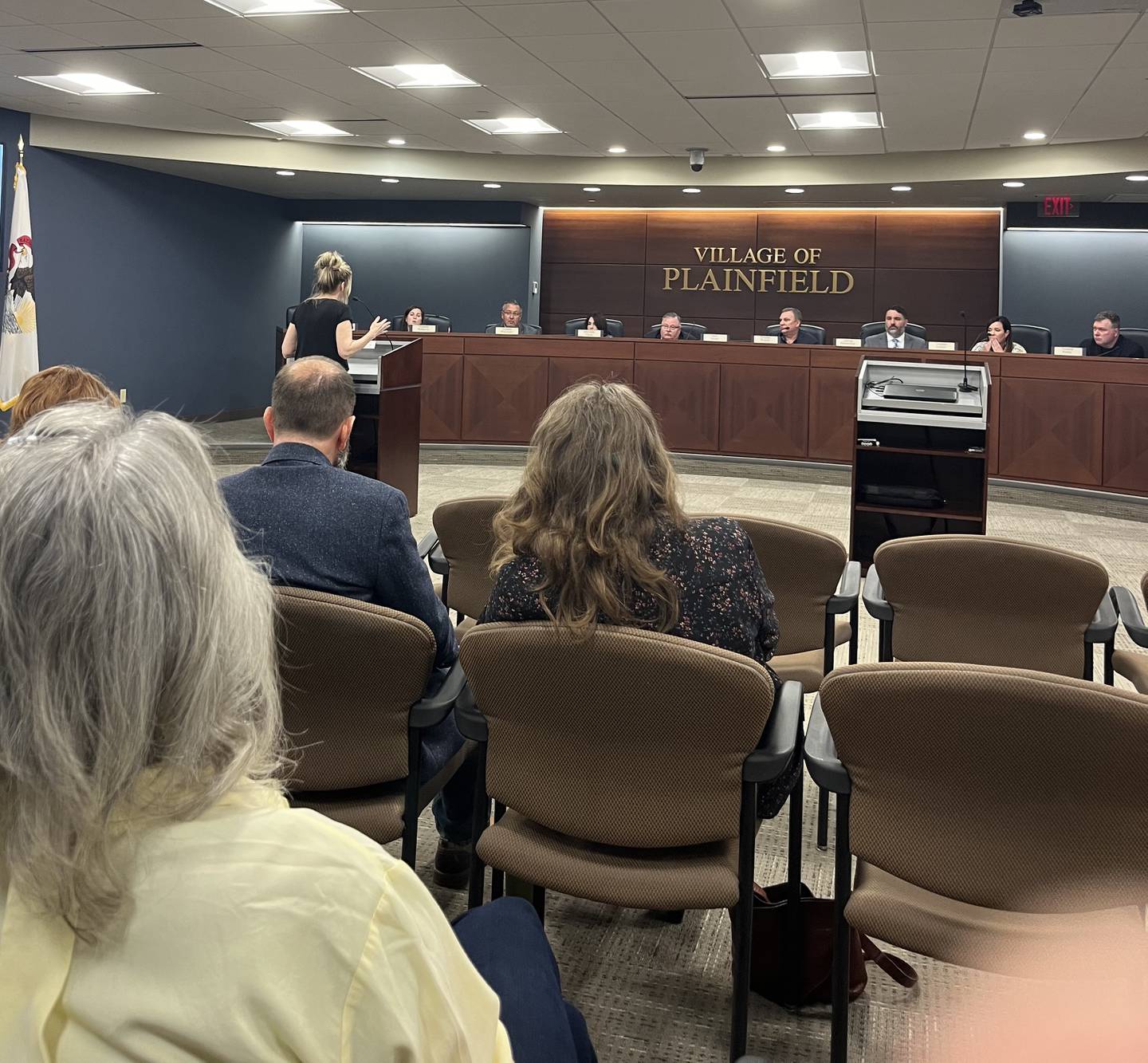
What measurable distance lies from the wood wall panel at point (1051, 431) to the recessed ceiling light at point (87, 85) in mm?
7350

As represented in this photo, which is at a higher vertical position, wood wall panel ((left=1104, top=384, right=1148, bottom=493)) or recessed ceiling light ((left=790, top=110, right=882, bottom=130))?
recessed ceiling light ((left=790, top=110, right=882, bottom=130))

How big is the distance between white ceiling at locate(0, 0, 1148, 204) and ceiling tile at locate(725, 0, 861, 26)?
0.6 inches

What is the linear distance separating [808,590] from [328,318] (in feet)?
12.6

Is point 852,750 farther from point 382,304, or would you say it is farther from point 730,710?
point 382,304

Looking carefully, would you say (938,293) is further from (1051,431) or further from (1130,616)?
(1130,616)

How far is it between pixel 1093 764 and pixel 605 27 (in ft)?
19.6

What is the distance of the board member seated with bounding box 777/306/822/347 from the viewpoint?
10016mm

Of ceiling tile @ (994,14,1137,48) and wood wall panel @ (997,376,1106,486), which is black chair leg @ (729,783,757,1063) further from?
wood wall panel @ (997,376,1106,486)

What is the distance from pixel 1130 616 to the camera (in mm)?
2691

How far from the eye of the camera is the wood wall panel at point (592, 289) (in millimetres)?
14148

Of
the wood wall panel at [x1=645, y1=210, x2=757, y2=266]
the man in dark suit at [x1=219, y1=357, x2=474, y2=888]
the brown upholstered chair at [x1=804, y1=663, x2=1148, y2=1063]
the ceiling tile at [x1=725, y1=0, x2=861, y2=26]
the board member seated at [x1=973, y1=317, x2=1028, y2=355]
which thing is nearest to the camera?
the brown upholstered chair at [x1=804, y1=663, x2=1148, y2=1063]

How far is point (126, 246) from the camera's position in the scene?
1173 cm

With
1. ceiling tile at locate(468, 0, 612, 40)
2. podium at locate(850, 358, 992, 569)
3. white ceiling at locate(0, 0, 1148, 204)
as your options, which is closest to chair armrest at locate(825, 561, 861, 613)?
podium at locate(850, 358, 992, 569)

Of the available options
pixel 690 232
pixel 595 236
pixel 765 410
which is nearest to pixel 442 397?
pixel 765 410
